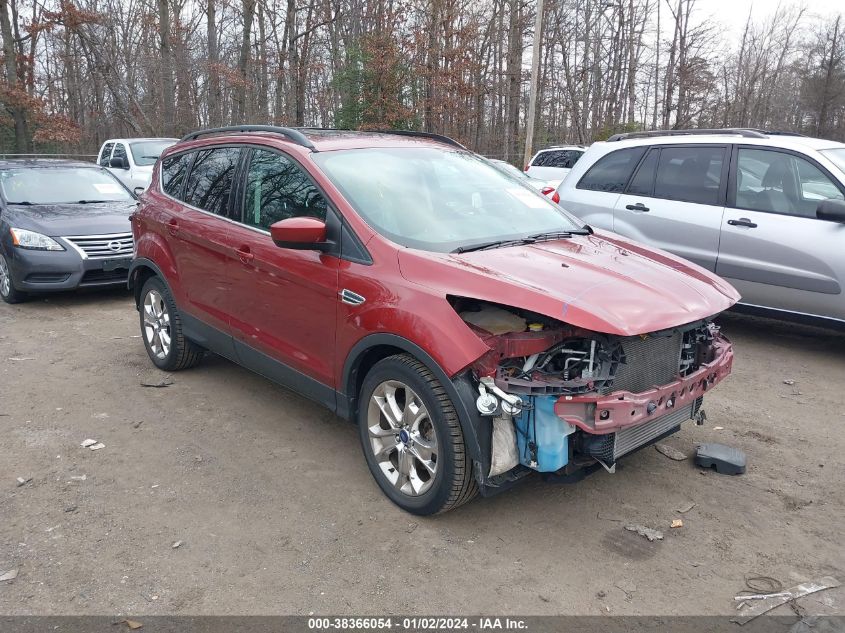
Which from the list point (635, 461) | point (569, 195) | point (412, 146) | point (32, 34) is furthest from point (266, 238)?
point (32, 34)

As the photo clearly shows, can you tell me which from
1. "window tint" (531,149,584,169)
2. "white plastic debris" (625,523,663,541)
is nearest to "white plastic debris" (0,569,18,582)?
"white plastic debris" (625,523,663,541)

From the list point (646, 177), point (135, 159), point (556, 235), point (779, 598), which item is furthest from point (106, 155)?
point (779, 598)

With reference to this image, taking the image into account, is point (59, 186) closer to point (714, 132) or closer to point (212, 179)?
point (212, 179)

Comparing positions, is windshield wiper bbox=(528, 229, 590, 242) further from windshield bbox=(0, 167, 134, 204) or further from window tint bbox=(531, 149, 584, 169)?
window tint bbox=(531, 149, 584, 169)

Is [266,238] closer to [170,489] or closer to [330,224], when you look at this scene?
[330,224]

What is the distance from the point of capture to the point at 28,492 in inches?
148

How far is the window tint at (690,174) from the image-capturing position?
6504 mm

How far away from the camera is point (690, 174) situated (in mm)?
6688

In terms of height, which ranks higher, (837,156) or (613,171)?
(837,156)

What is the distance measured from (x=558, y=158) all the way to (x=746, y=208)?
36.8ft

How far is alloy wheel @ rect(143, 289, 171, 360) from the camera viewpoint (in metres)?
5.55

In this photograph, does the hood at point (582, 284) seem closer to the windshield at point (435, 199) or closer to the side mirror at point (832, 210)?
the windshield at point (435, 199)

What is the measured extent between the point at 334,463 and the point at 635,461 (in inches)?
71.4

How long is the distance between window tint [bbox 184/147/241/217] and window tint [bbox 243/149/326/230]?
271mm
